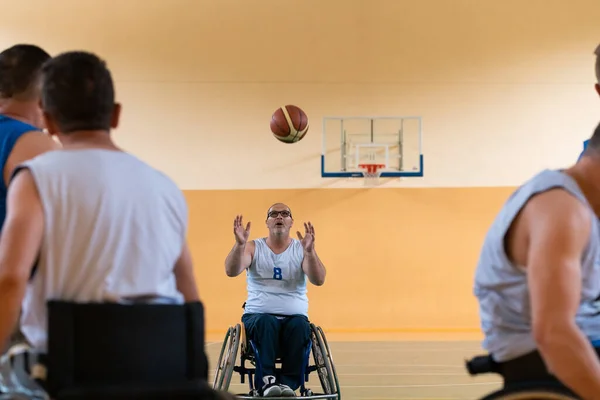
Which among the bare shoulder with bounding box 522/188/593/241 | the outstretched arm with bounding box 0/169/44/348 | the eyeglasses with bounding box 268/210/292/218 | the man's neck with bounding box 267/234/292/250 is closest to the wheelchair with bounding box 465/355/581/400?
the bare shoulder with bounding box 522/188/593/241

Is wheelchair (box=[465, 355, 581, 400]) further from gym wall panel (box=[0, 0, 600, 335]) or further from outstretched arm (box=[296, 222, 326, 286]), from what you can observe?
gym wall panel (box=[0, 0, 600, 335])

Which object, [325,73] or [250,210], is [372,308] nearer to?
[250,210]

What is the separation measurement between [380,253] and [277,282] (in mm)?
3774

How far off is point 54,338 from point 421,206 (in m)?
6.85

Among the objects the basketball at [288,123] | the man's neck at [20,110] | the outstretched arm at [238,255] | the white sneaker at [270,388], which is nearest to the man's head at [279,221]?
the outstretched arm at [238,255]

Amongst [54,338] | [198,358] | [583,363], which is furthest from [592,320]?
[54,338]

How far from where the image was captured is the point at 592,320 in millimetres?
1589

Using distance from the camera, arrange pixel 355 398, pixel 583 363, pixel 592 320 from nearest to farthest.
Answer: pixel 583 363 < pixel 592 320 < pixel 355 398

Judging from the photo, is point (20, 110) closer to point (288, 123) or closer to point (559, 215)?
point (559, 215)

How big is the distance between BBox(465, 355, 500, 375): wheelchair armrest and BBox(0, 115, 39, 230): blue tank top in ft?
3.92

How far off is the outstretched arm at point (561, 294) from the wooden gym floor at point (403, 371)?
10.7 feet

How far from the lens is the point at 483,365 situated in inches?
61.9

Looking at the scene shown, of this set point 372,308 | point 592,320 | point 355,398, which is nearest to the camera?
point 592,320

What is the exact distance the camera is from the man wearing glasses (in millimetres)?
3912
